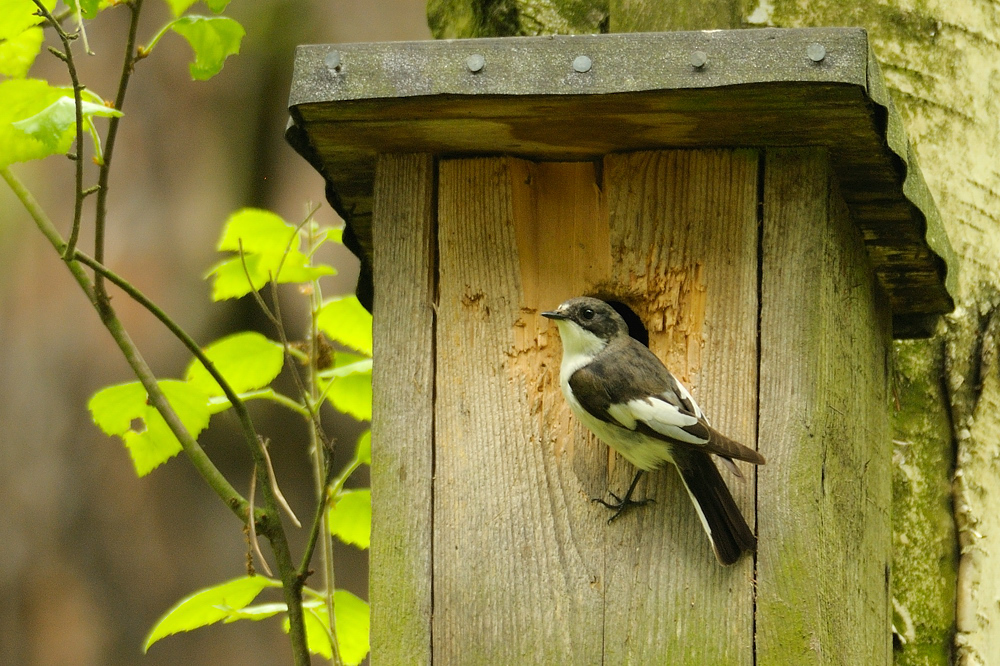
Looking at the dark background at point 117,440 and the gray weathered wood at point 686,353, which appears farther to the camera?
the dark background at point 117,440

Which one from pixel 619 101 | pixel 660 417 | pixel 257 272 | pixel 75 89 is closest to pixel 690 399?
pixel 660 417

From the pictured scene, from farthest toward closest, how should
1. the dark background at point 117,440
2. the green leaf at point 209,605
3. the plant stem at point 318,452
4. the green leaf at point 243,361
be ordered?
the dark background at point 117,440, the green leaf at point 243,361, the plant stem at point 318,452, the green leaf at point 209,605

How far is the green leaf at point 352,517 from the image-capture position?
2.74 metres

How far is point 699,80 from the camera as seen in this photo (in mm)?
2002

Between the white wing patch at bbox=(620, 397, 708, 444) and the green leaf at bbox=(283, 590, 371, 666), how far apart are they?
836 mm

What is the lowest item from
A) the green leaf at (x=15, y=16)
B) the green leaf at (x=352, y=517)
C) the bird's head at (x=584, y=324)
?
the green leaf at (x=352, y=517)

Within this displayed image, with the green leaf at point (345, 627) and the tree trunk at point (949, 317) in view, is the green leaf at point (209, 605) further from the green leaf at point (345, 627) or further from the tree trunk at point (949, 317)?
the tree trunk at point (949, 317)

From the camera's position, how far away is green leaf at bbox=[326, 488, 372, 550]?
2.74 meters

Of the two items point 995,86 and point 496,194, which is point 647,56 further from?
point 995,86

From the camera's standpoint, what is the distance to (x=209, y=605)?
2406 millimetres

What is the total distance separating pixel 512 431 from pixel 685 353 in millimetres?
392

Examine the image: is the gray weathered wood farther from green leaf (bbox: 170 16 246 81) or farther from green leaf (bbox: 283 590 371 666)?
green leaf (bbox: 170 16 246 81)

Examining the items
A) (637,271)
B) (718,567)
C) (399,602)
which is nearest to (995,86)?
(637,271)

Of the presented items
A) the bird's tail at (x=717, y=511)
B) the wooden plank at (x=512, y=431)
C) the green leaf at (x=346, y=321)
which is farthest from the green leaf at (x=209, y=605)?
the bird's tail at (x=717, y=511)
